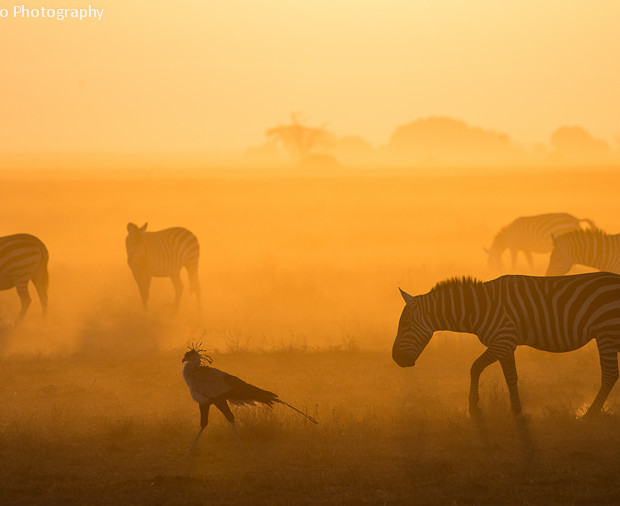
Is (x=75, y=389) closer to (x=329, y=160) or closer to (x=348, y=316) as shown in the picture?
(x=348, y=316)

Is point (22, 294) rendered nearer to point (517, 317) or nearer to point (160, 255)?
point (160, 255)

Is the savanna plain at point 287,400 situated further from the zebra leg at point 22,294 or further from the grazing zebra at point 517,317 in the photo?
the grazing zebra at point 517,317

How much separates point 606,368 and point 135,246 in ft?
31.2

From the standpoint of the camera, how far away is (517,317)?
8.79 m

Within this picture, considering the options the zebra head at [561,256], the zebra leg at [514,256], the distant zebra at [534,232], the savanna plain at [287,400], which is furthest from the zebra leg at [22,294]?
the zebra leg at [514,256]

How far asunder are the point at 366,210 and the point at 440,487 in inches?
1177

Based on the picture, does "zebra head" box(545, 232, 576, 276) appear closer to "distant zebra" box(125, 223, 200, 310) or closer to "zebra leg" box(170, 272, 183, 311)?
"distant zebra" box(125, 223, 200, 310)

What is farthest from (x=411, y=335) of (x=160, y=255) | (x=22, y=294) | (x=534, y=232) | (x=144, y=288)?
(x=534, y=232)

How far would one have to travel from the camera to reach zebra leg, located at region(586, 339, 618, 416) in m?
8.57

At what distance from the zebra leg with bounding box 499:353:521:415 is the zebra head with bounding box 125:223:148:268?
28.3ft

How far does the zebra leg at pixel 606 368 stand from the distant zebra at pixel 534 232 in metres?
10.8

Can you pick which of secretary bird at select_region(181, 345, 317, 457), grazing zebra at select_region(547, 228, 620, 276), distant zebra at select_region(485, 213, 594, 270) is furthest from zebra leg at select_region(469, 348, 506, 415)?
distant zebra at select_region(485, 213, 594, 270)

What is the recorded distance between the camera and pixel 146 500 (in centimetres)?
680

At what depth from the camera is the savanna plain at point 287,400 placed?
23.4 ft
